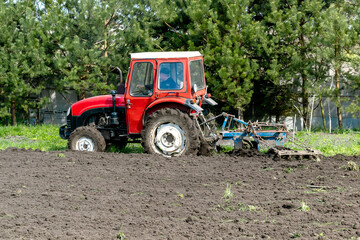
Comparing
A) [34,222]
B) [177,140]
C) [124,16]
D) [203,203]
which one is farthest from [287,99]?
[34,222]

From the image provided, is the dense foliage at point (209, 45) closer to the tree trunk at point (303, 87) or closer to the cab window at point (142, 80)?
the tree trunk at point (303, 87)

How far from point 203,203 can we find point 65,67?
37.9ft

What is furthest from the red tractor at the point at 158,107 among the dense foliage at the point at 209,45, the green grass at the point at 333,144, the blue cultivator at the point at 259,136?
the dense foliage at the point at 209,45

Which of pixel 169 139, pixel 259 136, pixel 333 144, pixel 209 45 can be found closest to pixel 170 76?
pixel 169 139

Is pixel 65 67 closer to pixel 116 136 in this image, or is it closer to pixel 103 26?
pixel 103 26

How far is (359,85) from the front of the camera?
1438cm

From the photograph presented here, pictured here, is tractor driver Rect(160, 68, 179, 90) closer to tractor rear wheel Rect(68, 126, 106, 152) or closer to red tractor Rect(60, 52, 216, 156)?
red tractor Rect(60, 52, 216, 156)

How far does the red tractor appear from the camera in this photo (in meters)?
9.52

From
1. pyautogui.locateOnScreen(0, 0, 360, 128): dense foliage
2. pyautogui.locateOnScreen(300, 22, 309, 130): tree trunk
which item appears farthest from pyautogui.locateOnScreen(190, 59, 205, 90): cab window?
pyautogui.locateOnScreen(300, 22, 309, 130): tree trunk

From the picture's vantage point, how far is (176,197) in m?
6.75

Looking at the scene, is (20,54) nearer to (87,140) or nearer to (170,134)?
(87,140)

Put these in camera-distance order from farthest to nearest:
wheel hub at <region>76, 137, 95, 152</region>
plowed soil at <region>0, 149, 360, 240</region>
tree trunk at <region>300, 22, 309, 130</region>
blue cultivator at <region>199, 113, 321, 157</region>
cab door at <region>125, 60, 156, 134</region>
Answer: tree trunk at <region>300, 22, 309, 130</region>, wheel hub at <region>76, 137, 95, 152</region>, cab door at <region>125, 60, 156, 134</region>, blue cultivator at <region>199, 113, 321, 157</region>, plowed soil at <region>0, 149, 360, 240</region>

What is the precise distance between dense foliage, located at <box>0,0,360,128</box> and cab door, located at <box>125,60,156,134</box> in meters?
4.94

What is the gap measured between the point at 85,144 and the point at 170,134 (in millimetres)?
1894
